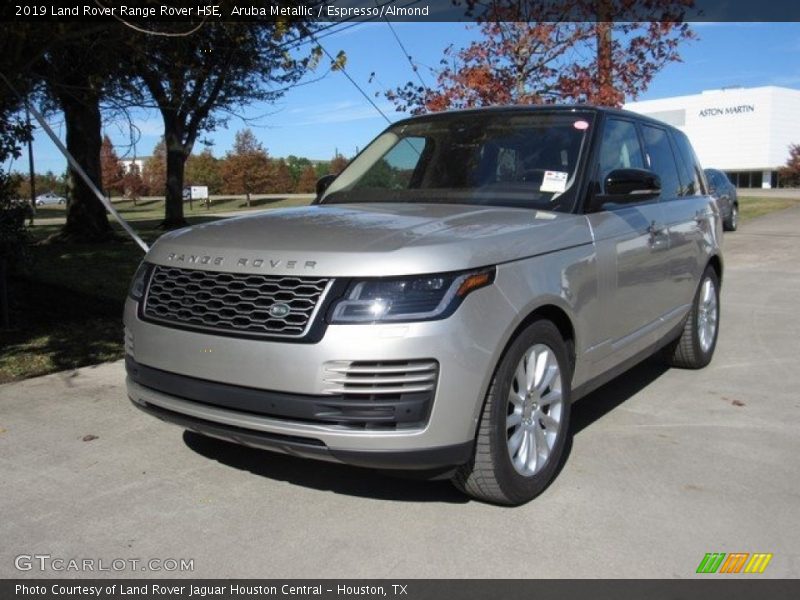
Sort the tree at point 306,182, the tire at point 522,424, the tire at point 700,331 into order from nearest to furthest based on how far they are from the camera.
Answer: the tire at point 522,424 < the tire at point 700,331 < the tree at point 306,182

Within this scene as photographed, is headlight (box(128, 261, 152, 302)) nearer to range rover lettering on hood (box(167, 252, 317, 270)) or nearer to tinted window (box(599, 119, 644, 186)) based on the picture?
range rover lettering on hood (box(167, 252, 317, 270))

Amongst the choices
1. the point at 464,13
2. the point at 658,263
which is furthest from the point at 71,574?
the point at 464,13

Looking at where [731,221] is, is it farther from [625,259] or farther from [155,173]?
[155,173]

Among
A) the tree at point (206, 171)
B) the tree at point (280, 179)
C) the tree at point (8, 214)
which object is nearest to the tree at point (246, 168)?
the tree at point (280, 179)

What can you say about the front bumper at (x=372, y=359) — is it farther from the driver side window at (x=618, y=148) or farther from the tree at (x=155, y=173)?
the tree at (x=155, y=173)

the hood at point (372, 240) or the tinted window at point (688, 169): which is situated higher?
the tinted window at point (688, 169)

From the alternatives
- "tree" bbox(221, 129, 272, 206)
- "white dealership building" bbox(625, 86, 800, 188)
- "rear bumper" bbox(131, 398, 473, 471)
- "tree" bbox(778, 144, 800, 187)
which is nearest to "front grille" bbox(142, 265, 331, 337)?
"rear bumper" bbox(131, 398, 473, 471)

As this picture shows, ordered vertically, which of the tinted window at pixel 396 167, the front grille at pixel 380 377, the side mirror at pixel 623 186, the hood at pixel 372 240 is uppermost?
the tinted window at pixel 396 167

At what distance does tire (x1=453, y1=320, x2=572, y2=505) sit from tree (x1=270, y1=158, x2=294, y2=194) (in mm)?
61436

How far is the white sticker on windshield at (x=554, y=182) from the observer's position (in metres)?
4.21

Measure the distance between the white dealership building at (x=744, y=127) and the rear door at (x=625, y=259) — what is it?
329ft

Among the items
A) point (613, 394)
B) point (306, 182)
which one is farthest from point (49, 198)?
point (613, 394)

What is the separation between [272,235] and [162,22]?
15.0 feet

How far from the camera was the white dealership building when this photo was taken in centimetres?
9606
